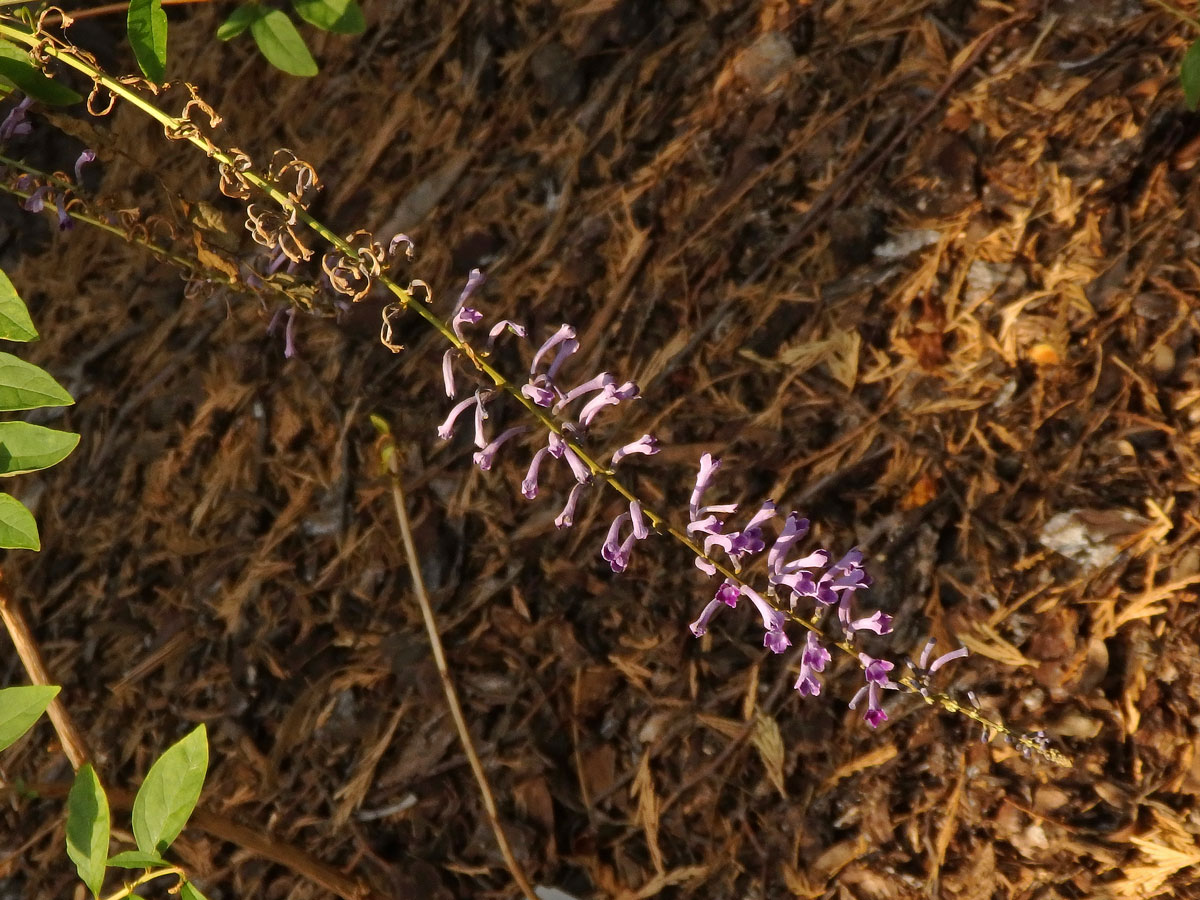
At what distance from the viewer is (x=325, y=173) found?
8.83 ft

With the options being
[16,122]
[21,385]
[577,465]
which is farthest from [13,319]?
[577,465]

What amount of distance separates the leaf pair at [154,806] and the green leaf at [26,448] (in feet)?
1.16

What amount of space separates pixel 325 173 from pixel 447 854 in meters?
1.66

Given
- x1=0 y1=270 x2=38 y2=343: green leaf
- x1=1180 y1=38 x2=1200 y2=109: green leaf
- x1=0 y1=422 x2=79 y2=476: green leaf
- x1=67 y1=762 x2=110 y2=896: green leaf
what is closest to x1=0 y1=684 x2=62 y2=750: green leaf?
x1=67 y1=762 x2=110 y2=896: green leaf

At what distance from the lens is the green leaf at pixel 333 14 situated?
161 cm

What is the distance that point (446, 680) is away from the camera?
2.09m

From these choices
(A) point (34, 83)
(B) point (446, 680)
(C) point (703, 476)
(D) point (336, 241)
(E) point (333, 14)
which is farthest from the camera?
(B) point (446, 680)

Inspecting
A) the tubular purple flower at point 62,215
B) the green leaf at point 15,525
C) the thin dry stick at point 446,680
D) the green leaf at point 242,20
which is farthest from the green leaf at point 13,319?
the thin dry stick at point 446,680

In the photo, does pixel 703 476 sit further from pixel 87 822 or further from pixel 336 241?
pixel 87 822

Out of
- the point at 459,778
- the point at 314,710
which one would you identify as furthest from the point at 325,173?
the point at 459,778

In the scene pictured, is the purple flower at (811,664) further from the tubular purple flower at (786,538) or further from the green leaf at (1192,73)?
the green leaf at (1192,73)

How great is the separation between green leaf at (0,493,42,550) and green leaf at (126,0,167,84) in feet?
1.87

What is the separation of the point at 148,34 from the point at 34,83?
0.81 ft

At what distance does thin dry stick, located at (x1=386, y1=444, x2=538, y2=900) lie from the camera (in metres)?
1.93
